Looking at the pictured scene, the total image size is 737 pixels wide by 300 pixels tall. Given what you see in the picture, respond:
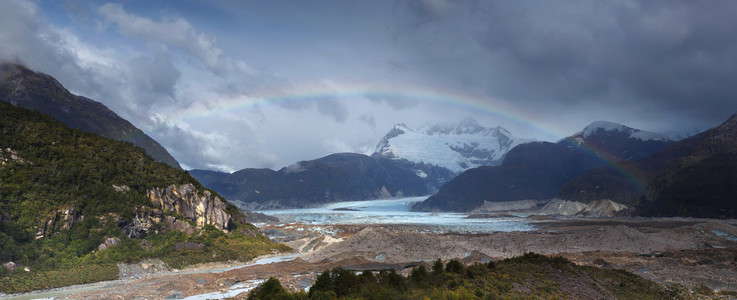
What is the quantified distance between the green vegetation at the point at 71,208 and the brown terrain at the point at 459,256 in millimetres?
2918

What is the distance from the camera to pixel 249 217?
596ft

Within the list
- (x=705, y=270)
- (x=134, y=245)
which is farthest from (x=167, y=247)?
(x=705, y=270)

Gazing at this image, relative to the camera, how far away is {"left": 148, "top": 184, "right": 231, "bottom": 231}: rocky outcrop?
61.4m

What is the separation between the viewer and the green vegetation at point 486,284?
22984 mm

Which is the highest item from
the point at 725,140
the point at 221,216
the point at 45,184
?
the point at 725,140

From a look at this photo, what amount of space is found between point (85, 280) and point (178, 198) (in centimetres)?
2263

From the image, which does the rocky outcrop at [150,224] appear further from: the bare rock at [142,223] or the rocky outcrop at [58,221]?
the rocky outcrop at [58,221]

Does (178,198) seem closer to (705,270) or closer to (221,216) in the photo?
(221,216)

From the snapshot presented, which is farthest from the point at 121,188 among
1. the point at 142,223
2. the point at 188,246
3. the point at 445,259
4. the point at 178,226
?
the point at 445,259

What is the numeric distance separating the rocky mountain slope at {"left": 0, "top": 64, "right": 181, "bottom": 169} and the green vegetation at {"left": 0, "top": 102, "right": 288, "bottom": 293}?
91.9m

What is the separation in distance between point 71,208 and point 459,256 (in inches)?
1929

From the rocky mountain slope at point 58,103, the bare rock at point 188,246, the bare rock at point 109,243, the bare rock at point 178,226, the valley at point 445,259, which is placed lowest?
the valley at point 445,259

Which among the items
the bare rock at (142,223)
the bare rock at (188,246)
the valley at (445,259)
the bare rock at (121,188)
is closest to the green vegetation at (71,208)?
the bare rock at (188,246)

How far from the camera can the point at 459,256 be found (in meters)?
56.8
